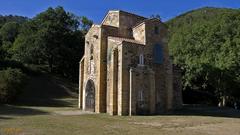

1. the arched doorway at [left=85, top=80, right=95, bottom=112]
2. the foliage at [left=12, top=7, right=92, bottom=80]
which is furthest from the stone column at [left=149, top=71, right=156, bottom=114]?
the foliage at [left=12, top=7, right=92, bottom=80]

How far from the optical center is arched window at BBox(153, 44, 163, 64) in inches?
1387

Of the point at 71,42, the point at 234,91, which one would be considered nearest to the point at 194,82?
the point at 234,91

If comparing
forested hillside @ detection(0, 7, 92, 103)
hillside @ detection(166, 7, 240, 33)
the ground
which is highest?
hillside @ detection(166, 7, 240, 33)

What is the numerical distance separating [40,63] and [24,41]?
5496 millimetres

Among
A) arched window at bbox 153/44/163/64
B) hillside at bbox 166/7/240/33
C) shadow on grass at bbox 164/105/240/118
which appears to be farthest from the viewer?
hillside at bbox 166/7/240/33

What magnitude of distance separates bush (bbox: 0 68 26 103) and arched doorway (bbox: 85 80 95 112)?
10271 mm

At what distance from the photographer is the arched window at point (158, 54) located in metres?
35.2

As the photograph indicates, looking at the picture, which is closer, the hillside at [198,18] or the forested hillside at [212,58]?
the forested hillside at [212,58]

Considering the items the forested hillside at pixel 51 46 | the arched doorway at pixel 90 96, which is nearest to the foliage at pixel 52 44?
the forested hillside at pixel 51 46

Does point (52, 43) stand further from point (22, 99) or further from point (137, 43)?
point (137, 43)

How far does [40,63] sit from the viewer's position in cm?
7419

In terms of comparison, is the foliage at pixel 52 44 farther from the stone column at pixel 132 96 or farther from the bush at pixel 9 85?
the stone column at pixel 132 96

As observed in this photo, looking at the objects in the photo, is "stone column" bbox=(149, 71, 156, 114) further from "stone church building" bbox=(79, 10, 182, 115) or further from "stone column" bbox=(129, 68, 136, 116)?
"stone column" bbox=(129, 68, 136, 116)

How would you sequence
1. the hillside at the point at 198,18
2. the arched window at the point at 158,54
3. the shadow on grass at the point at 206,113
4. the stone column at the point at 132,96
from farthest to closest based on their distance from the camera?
the hillside at the point at 198,18, the arched window at the point at 158,54, the shadow on grass at the point at 206,113, the stone column at the point at 132,96
